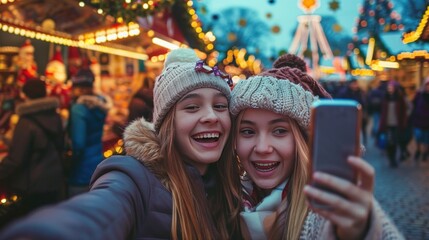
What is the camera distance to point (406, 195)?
8.42m

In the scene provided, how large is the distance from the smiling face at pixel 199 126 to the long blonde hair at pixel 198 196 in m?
0.05

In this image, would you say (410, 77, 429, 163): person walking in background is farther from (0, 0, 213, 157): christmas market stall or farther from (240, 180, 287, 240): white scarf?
(240, 180, 287, 240): white scarf

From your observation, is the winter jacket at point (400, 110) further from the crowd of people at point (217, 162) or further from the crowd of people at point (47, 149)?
the crowd of people at point (217, 162)

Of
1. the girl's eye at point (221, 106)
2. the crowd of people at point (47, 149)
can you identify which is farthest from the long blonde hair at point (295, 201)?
the crowd of people at point (47, 149)

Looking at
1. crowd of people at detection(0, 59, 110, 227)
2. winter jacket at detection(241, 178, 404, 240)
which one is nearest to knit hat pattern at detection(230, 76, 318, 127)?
winter jacket at detection(241, 178, 404, 240)

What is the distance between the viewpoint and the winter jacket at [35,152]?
4.86 metres

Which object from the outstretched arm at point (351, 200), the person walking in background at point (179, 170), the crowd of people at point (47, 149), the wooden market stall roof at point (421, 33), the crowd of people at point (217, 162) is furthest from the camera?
the crowd of people at point (47, 149)

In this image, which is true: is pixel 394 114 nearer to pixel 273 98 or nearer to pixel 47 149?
pixel 47 149

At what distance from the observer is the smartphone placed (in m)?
1.27

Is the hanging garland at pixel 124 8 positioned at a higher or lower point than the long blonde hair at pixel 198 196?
higher

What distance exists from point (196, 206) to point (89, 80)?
468 centimetres

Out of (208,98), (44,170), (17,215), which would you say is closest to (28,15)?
(44,170)

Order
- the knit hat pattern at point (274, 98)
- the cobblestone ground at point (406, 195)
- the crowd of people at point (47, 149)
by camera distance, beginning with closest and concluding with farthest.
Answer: the knit hat pattern at point (274, 98)
the crowd of people at point (47, 149)
the cobblestone ground at point (406, 195)

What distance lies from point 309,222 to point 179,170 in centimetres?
71
